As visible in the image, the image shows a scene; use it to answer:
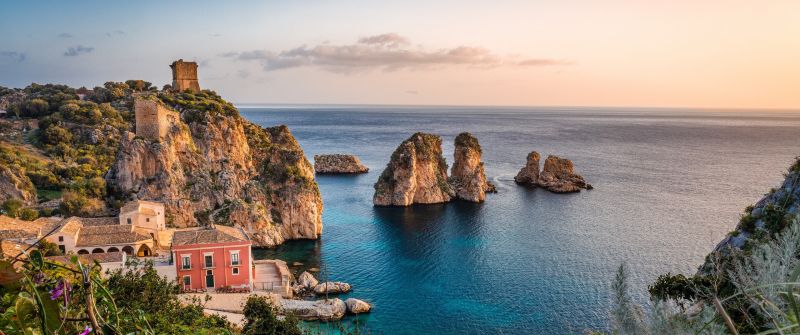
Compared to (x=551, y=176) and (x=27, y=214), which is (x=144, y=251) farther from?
(x=551, y=176)

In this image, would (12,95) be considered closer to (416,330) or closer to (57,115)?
(57,115)

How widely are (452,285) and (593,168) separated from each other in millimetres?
56046

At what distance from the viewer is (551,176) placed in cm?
6706

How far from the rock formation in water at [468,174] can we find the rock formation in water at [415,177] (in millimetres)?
1648

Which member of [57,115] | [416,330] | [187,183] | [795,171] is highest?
[57,115]

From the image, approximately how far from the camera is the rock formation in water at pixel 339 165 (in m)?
79.5

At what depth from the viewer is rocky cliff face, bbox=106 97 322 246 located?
132ft

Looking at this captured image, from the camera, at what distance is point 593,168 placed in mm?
80062

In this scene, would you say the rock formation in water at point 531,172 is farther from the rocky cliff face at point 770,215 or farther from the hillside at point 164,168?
the rocky cliff face at point 770,215

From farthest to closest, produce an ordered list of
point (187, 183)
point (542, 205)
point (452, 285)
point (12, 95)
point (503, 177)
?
1. point (503, 177)
2. point (12, 95)
3. point (542, 205)
4. point (187, 183)
5. point (452, 285)

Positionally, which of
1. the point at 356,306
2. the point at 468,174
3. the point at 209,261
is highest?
the point at 468,174

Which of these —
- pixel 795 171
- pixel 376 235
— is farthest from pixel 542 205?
A: pixel 795 171

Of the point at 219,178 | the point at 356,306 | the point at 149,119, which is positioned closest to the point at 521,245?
the point at 356,306

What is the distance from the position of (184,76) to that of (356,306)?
1940 inches
